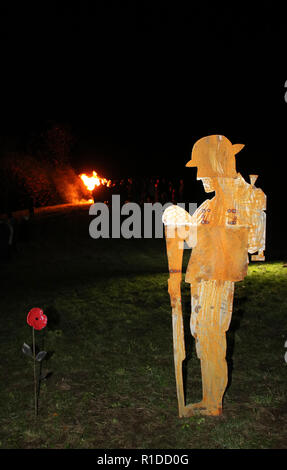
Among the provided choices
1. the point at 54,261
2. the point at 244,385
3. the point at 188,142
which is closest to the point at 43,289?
the point at 54,261

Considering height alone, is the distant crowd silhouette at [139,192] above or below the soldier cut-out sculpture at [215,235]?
above

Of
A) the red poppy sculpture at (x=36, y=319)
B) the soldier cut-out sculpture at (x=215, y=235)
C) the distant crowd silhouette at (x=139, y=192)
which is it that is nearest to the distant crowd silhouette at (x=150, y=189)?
the distant crowd silhouette at (x=139, y=192)

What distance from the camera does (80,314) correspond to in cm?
833

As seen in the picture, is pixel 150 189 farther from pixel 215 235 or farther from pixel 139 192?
pixel 215 235

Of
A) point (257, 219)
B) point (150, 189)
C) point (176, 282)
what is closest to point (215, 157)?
point (257, 219)

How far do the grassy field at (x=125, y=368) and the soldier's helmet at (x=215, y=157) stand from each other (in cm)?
243

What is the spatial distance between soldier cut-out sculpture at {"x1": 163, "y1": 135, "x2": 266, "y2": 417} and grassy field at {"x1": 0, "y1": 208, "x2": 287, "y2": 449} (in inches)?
32.4

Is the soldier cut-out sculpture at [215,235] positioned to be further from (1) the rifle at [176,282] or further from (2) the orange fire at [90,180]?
(2) the orange fire at [90,180]

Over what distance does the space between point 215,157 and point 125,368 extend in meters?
3.17

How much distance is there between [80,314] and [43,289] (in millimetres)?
2365

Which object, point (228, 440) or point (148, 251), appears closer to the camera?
point (228, 440)

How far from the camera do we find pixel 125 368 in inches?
232

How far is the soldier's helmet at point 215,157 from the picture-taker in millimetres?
4031

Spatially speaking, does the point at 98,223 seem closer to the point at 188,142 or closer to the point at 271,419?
the point at 188,142
